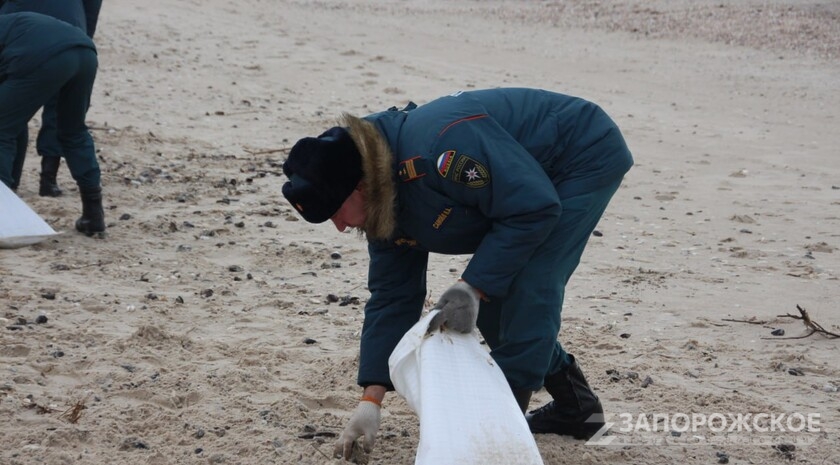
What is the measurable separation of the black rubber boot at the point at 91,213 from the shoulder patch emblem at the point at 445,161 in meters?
3.45

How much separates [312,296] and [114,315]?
3.09 ft

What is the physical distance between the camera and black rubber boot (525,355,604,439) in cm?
381

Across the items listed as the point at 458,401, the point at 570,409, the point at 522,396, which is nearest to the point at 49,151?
the point at 570,409

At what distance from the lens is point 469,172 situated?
302 centimetres

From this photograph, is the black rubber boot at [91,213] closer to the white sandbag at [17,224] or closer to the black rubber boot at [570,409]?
the white sandbag at [17,224]

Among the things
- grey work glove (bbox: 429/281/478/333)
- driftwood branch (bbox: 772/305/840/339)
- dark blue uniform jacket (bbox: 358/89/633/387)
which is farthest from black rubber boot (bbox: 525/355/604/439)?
driftwood branch (bbox: 772/305/840/339)

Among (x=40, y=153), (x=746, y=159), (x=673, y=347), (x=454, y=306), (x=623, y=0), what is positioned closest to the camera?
(x=454, y=306)

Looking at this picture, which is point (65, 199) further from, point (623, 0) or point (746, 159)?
point (623, 0)

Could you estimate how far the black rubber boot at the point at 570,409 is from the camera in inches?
150

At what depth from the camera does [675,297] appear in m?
5.39

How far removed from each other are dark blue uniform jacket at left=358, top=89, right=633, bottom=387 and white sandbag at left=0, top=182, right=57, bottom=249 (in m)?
2.81

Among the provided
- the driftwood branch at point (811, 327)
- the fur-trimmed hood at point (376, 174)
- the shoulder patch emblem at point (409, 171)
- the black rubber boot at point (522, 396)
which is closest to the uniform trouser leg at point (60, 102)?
the fur-trimmed hood at point (376, 174)

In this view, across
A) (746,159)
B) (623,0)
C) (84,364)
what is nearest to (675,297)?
(84,364)

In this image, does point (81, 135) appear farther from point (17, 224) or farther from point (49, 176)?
point (49, 176)
